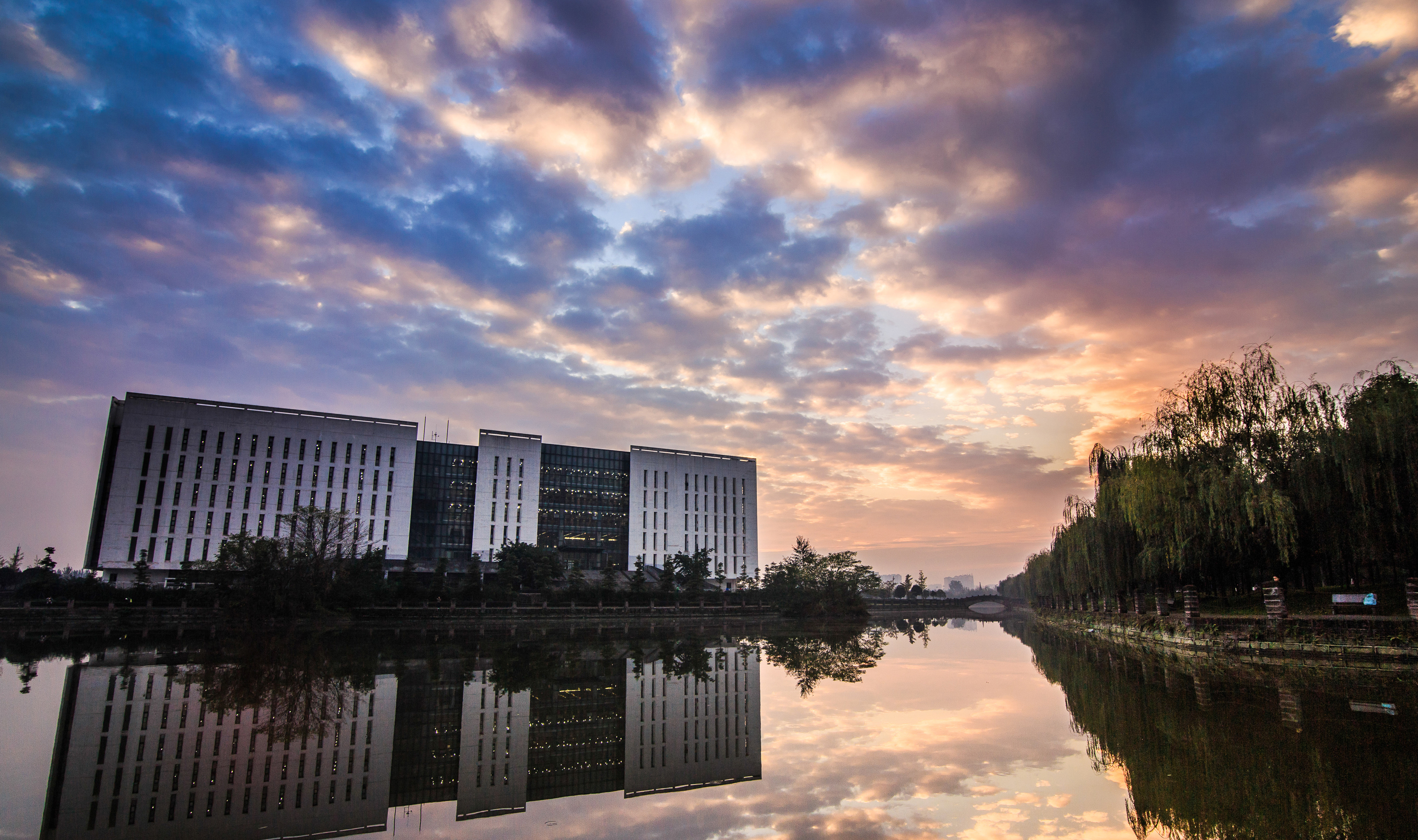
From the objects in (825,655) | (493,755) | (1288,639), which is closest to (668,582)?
(825,655)

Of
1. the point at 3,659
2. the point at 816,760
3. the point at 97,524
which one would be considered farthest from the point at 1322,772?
the point at 97,524

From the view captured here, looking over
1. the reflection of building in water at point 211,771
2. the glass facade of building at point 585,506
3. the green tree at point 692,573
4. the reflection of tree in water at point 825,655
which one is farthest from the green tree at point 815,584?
the reflection of building in water at point 211,771

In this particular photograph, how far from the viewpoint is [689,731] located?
42.3 feet

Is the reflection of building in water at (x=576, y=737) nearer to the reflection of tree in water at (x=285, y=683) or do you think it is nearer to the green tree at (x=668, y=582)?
the reflection of tree in water at (x=285, y=683)

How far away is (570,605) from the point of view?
55.2 metres

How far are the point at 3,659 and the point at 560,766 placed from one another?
25.1 m

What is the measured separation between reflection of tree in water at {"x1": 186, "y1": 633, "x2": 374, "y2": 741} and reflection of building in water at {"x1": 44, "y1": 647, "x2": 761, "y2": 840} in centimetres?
19

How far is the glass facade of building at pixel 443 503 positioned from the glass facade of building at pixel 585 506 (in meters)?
8.53

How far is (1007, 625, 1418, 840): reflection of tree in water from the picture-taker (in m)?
7.30

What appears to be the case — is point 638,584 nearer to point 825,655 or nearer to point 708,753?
point 825,655

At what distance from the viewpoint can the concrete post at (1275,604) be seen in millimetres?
A: 23922

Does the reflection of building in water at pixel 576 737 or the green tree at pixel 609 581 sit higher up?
the green tree at pixel 609 581

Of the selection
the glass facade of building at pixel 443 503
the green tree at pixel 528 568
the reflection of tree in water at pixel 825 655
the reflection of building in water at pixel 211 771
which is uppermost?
the glass facade of building at pixel 443 503

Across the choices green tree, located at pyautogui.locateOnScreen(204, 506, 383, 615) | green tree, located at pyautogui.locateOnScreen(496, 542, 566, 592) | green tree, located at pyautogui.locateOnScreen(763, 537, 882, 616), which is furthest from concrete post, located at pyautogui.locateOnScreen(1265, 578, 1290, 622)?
green tree, located at pyautogui.locateOnScreen(496, 542, 566, 592)
